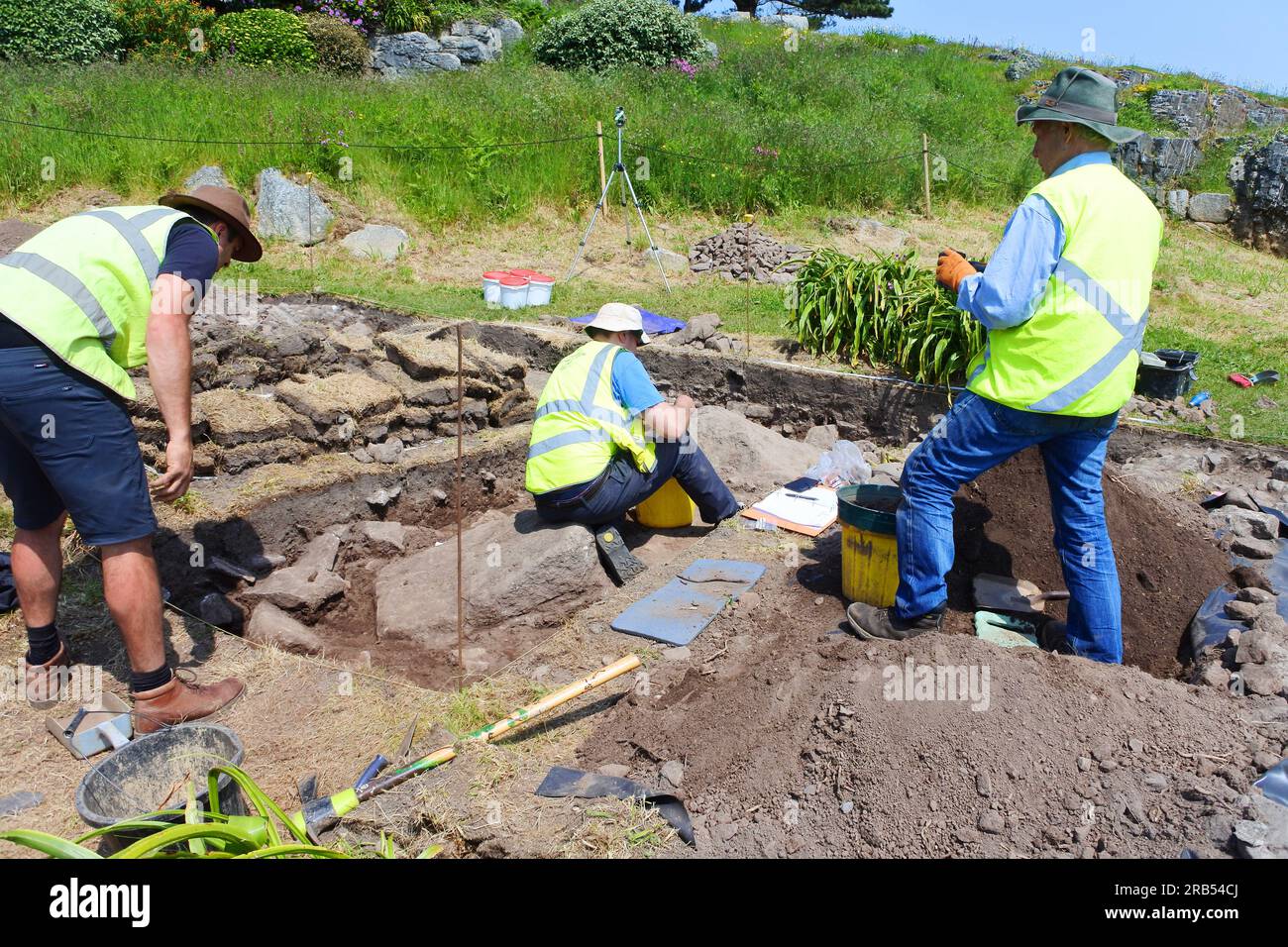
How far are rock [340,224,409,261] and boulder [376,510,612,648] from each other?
745 centimetres

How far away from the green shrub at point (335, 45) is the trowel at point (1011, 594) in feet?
57.6

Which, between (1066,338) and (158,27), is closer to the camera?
(1066,338)

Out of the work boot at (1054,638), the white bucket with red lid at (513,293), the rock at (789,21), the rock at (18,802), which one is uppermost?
the rock at (789,21)

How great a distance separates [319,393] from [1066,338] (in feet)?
14.1

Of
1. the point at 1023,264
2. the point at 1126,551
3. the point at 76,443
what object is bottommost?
the point at 1126,551

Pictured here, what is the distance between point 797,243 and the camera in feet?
39.4

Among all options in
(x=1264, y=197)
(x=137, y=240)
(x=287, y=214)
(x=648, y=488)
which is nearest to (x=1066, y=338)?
(x=648, y=488)

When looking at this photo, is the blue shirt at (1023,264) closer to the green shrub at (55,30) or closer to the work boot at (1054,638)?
the work boot at (1054,638)

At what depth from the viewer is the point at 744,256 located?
1127 cm

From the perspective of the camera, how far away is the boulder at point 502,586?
14.1 feet

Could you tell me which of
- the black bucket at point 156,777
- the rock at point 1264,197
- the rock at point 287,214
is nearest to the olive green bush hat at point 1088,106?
the black bucket at point 156,777

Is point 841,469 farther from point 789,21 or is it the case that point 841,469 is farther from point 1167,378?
point 789,21

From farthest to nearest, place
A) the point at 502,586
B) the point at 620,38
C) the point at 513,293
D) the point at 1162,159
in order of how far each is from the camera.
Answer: the point at 620,38
the point at 1162,159
the point at 513,293
the point at 502,586
